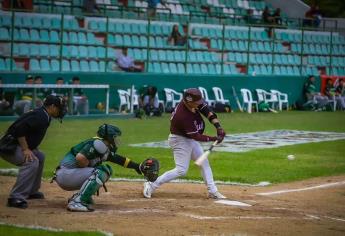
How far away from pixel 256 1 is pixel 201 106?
100 feet

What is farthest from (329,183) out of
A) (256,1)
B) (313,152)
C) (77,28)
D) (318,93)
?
(256,1)

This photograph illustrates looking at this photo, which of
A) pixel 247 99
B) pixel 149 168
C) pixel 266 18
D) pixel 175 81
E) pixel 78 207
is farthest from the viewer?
pixel 266 18

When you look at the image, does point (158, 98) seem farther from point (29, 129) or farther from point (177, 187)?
point (29, 129)

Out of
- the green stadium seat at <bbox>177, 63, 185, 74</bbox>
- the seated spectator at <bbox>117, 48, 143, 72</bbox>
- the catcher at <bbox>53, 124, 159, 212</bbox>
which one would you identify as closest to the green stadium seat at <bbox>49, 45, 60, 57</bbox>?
the seated spectator at <bbox>117, 48, 143, 72</bbox>

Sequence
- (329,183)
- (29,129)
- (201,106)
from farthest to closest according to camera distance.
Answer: (329,183) < (201,106) < (29,129)

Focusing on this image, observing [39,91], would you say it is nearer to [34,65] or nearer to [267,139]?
[34,65]

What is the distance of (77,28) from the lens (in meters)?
30.5

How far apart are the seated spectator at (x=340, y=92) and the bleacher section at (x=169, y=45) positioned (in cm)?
155

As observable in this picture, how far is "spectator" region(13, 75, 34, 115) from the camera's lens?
24953 mm

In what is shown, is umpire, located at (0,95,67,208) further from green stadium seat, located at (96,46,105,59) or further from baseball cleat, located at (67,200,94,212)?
green stadium seat, located at (96,46,105,59)

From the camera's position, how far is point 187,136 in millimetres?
12516

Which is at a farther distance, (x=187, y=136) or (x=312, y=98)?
(x=312, y=98)

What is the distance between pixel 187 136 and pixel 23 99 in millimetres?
13634

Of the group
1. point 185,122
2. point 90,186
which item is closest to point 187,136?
point 185,122
